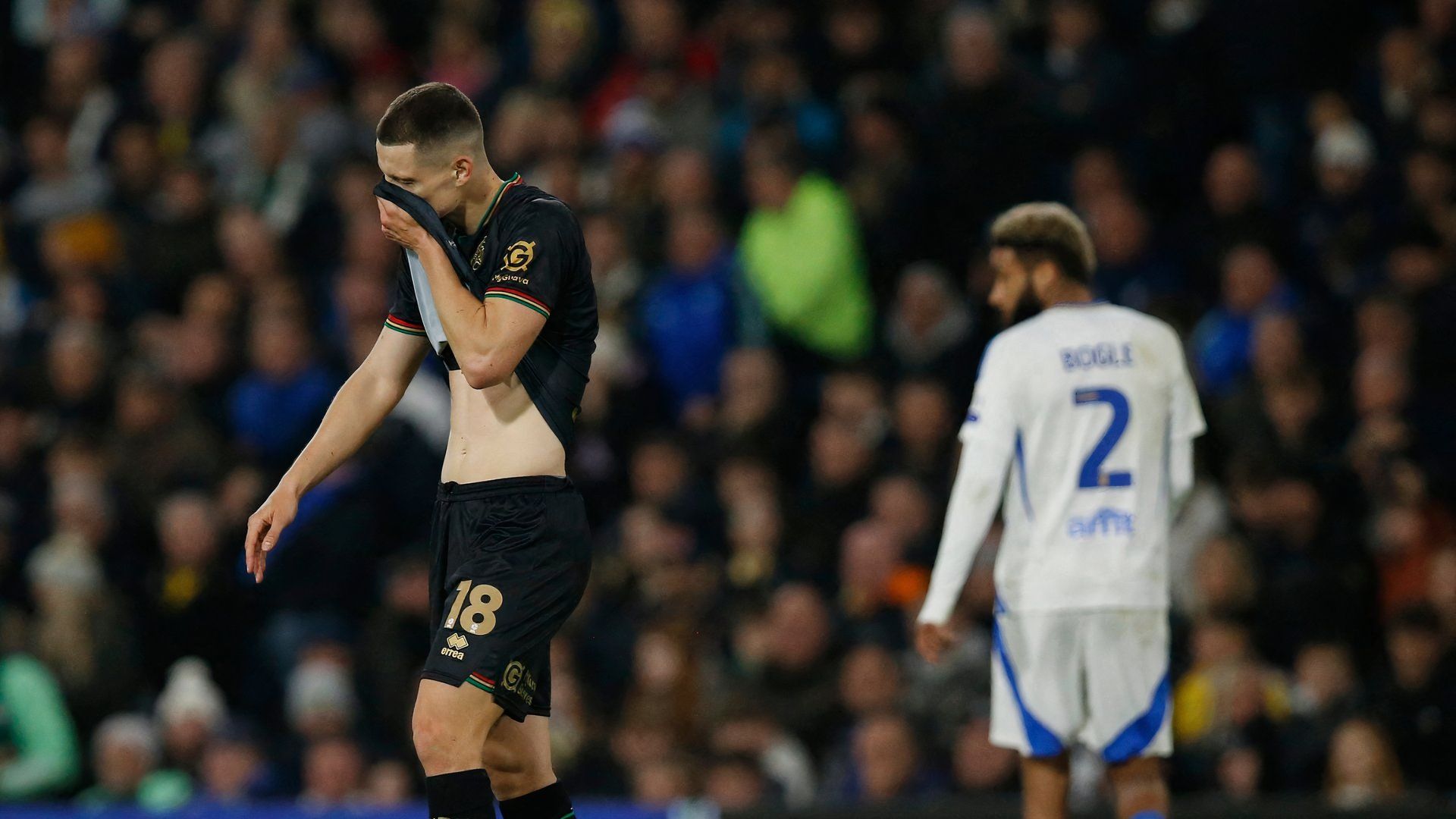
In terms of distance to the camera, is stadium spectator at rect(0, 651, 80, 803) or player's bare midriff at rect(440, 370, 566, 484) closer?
player's bare midriff at rect(440, 370, 566, 484)

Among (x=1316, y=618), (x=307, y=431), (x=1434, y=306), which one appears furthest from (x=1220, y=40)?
(x=307, y=431)

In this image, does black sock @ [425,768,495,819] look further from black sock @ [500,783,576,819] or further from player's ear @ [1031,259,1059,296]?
player's ear @ [1031,259,1059,296]

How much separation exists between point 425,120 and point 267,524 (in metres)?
1.20

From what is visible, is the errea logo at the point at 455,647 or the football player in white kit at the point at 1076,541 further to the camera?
the football player in white kit at the point at 1076,541

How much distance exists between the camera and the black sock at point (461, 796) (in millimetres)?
4852

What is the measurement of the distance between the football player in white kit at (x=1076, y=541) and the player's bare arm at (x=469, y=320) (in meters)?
1.89

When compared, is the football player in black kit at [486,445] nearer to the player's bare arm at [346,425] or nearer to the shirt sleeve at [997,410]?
the player's bare arm at [346,425]

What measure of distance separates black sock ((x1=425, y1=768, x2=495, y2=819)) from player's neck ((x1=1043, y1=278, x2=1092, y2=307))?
2.66 metres

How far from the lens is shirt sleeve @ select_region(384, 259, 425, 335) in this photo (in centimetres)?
546

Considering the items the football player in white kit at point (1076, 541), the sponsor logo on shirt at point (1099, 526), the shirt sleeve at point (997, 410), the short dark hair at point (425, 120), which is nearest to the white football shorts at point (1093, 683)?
the football player in white kit at point (1076, 541)

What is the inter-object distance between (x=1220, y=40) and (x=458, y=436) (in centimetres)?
715

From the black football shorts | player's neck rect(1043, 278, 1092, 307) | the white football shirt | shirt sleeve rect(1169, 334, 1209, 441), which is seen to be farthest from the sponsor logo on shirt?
the black football shorts

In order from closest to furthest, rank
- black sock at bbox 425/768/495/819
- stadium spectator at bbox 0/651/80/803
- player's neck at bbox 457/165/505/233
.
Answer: black sock at bbox 425/768/495/819
player's neck at bbox 457/165/505/233
stadium spectator at bbox 0/651/80/803

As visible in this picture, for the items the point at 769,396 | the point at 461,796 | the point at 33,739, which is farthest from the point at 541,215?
the point at 33,739
